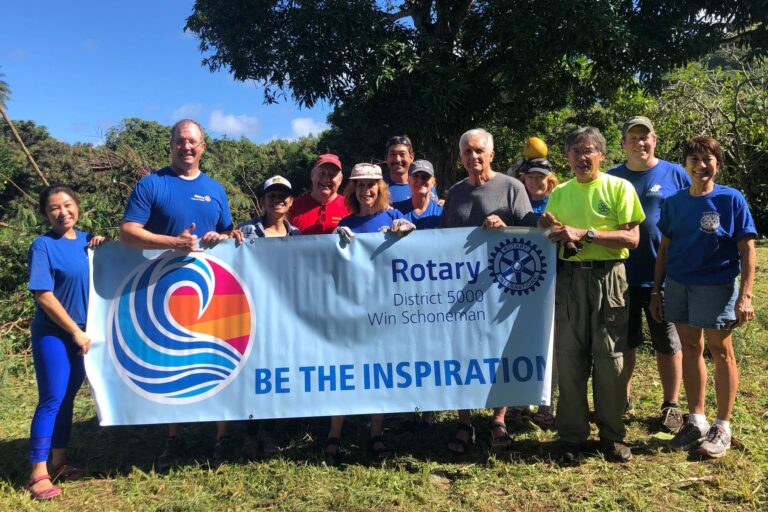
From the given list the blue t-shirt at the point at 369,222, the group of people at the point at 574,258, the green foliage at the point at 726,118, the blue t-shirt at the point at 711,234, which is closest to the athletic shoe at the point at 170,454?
the group of people at the point at 574,258

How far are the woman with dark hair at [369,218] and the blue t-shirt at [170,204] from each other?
93 centimetres

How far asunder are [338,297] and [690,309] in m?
2.26

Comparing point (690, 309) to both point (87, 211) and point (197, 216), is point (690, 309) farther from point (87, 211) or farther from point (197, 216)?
point (87, 211)

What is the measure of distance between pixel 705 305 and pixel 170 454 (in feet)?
12.1

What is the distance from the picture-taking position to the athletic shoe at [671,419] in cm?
386

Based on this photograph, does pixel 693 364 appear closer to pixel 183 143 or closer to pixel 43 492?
pixel 183 143

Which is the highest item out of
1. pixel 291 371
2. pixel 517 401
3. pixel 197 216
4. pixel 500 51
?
pixel 500 51

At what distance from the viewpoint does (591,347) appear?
3.44 meters

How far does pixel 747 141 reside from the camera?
1405 cm

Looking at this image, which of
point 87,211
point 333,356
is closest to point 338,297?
point 333,356

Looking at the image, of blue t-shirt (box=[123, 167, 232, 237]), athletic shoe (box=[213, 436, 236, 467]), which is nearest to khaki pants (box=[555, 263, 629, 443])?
athletic shoe (box=[213, 436, 236, 467])

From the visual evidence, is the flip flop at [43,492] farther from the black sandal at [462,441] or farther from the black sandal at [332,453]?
the black sandal at [462,441]

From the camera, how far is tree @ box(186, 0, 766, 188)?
9750 mm

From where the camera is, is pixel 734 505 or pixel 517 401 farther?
pixel 517 401
